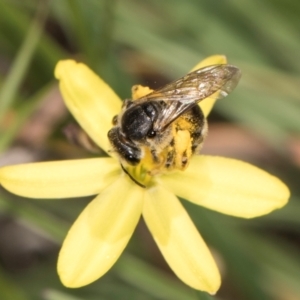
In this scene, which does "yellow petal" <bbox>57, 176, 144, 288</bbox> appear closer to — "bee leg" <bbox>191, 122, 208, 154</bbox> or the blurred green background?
"bee leg" <bbox>191, 122, 208, 154</bbox>

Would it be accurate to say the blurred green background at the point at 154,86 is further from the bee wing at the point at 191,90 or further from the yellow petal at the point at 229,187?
the bee wing at the point at 191,90

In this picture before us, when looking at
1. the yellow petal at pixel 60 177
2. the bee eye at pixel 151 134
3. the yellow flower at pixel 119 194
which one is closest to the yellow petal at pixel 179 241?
the yellow flower at pixel 119 194

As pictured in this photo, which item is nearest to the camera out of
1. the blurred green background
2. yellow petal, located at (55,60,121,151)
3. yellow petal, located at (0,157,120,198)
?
yellow petal, located at (0,157,120,198)

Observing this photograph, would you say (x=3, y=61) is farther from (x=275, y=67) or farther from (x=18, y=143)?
(x=275, y=67)

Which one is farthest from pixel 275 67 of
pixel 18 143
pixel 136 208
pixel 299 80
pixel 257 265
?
pixel 136 208

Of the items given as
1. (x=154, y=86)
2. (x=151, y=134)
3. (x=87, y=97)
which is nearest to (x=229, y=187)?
(x=151, y=134)

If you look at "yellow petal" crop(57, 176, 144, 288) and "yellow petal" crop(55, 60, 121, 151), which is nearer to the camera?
"yellow petal" crop(57, 176, 144, 288)

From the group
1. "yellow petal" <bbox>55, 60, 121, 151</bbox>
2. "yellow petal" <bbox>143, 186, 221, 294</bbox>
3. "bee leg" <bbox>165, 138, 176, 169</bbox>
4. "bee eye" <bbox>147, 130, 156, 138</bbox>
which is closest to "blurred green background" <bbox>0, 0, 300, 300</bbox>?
"yellow petal" <bbox>55, 60, 121, 151</bbox>
